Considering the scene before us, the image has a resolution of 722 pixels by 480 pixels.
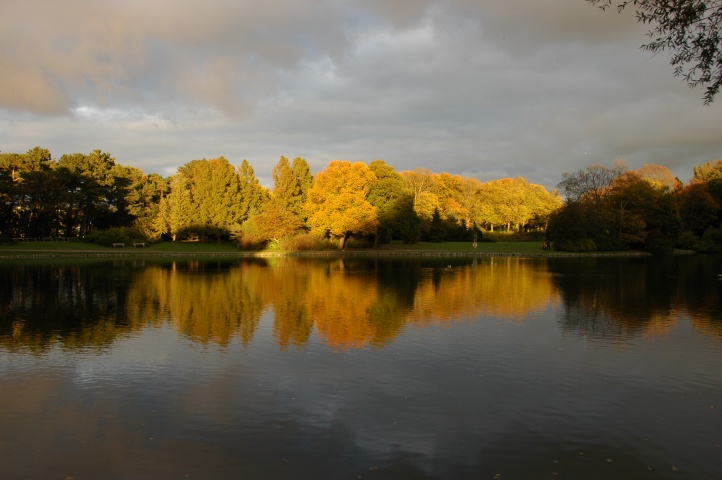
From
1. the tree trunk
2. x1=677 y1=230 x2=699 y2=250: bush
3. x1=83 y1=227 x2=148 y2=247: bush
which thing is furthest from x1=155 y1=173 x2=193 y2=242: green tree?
x1=677 y1=230 x2=699 y2=250: bush

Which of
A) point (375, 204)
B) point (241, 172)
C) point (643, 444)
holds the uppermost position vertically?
point (241, 172)

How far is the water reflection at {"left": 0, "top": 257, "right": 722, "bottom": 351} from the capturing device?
15.7 m

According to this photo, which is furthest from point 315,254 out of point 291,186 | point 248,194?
point 248,194

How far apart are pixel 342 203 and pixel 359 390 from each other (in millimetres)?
51760

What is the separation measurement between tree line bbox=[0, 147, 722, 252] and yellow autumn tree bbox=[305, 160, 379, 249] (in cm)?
14

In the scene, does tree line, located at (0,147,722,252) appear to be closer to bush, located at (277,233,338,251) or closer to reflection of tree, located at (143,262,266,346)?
bush, located at (277,233,338,251)

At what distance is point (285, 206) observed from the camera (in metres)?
66.5

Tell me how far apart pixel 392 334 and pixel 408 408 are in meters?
6.18

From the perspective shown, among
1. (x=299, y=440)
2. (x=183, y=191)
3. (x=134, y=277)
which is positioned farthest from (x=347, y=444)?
(x=183, y=191)

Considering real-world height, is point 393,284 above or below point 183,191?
below

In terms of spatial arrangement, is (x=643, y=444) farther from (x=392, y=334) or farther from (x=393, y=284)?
(x=393, y=284)

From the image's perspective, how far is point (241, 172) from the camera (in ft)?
245

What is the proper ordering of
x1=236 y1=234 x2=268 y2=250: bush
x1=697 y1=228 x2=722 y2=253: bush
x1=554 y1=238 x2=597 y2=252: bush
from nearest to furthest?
x1=554 y1=238 x2=597 y2=252: bush < x1=236 y1=234 x2=268 y2=250: bush < x1=697 y1=228 x2=722 y2=253: bush

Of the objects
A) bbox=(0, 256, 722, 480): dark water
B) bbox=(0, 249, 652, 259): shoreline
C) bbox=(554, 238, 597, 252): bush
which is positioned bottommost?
bbox=(0, 256, 722, 480): dark water
